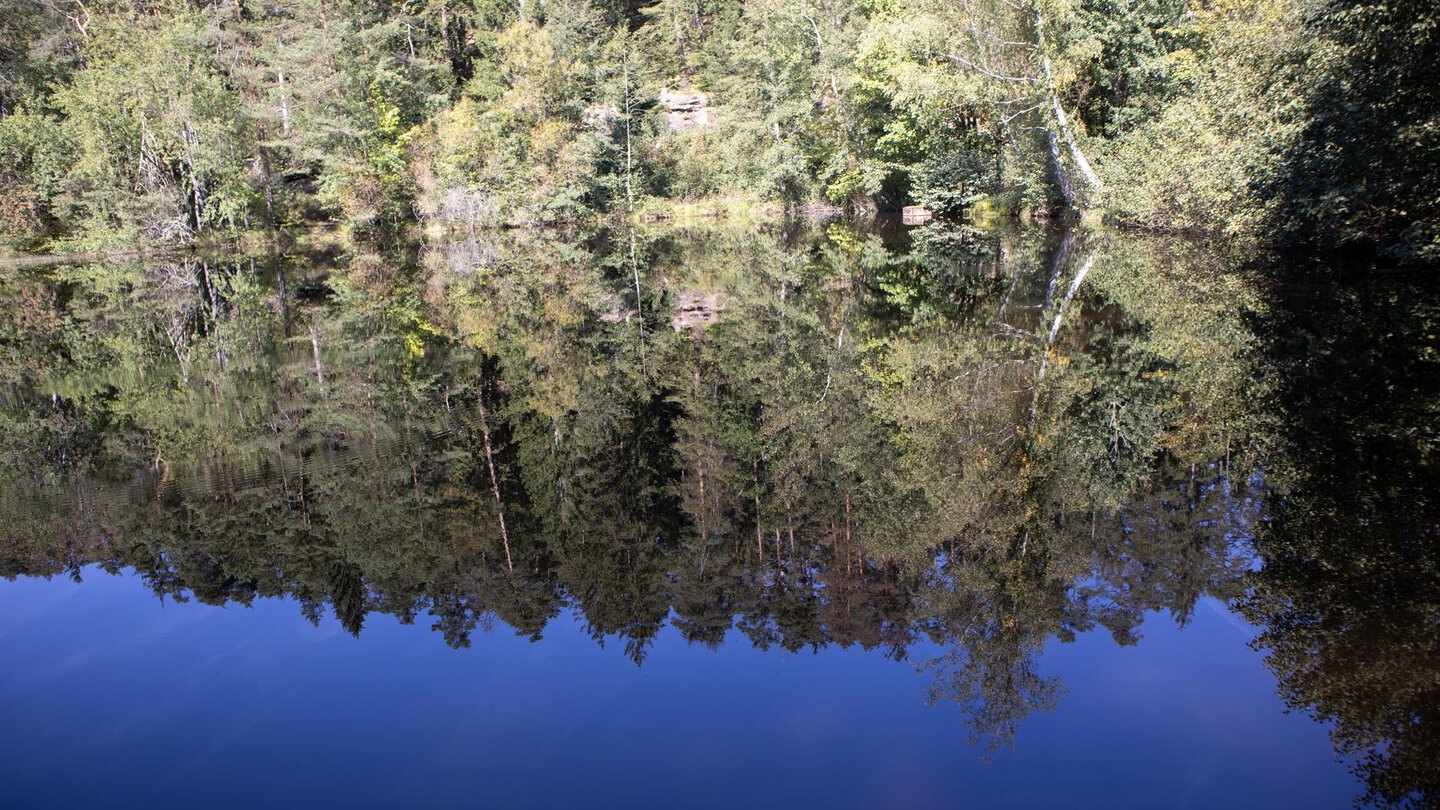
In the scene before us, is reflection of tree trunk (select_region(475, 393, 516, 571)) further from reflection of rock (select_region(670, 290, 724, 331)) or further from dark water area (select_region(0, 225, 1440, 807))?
reflection of rock (select_region(670, 290, 724, 331))

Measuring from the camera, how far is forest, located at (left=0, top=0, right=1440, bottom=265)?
56.7 ft

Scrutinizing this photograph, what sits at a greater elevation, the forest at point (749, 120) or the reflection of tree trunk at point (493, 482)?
the forest at point (749, 120)

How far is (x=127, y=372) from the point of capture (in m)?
14.9

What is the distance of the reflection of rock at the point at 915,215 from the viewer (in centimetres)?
3906

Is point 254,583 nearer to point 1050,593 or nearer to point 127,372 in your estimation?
point 1050,593

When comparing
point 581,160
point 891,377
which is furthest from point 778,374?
point 581,160

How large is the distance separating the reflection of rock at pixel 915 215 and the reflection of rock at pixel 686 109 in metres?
19.0

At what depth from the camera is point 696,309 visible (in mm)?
19000

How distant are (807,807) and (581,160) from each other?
39.3 metres

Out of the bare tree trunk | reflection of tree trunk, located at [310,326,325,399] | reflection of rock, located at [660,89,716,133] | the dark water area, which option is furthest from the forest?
reflection of tree trunk, located at [310,326,325,399]

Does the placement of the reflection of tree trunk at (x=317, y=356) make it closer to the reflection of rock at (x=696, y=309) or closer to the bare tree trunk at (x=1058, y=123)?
the reflection of rock at (x=696, y=309)

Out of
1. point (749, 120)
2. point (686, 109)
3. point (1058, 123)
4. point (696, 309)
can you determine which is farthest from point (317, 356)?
point (686, 109)

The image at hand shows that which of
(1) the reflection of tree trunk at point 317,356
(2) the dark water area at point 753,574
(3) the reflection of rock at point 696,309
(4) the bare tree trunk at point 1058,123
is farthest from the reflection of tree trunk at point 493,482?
(4) the bare tree trunk at point 1058,123

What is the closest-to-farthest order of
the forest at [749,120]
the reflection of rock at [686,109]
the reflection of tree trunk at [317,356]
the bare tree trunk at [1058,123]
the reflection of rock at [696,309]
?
the reflection of tree trunk at [317,356] < the forest at [749,120] < the reflection of rock at [696,309] < the bare tree trunk at [1058,123] < the reflection of rock at [686,109]
